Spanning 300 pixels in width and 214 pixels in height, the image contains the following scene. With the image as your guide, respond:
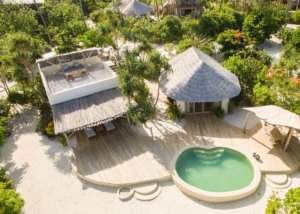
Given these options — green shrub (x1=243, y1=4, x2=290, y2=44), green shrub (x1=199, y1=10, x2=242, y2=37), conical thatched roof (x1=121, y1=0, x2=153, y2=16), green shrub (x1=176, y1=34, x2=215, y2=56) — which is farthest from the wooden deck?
conical thatched roof (x1=121, y1=0, x2=153, y2=16)

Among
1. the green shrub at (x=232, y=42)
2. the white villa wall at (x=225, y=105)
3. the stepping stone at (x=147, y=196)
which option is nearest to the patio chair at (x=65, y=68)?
the stepping stone at (x=147, y=196)

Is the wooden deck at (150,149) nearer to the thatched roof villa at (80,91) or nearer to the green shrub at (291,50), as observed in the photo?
the thatched roof villa at (80,91)

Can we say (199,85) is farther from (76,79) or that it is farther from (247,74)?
(76,79)

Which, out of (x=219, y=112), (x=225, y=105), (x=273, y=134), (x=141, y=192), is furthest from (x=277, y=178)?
(x=141, y=192)

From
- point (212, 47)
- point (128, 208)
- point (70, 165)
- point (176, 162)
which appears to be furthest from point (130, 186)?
point (212, 47)

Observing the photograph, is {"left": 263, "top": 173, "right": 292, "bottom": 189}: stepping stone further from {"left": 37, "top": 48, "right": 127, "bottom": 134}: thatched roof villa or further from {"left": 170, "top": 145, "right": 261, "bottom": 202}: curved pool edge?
{"left": 37, "top": 48, "right": 127, "bottom": 134}: thatched roof villa

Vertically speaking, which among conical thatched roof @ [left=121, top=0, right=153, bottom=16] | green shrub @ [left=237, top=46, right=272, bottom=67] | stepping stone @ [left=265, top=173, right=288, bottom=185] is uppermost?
conical thatched roof @ [left=121, top=0, right=153, bottom=16]
